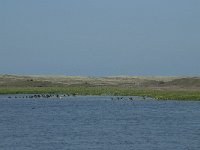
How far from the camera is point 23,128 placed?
1820 inches

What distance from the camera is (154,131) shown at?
144 ft

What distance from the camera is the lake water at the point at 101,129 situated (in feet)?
120

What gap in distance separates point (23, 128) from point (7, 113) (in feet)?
55.4

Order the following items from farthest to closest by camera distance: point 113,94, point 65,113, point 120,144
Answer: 1. point 113,94
2. point 65,113
3. point 120,144

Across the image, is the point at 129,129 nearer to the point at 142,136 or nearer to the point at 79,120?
the point at 142,136

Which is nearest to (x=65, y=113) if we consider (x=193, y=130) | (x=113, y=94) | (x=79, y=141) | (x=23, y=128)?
(x=23, y=128)

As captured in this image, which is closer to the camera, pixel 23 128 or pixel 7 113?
pixel 23 128

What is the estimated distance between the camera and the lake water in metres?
36.5

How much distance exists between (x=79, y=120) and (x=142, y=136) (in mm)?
13273

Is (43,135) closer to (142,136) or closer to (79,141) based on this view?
(79,141)

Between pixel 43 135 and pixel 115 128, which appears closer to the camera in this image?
pixel 43 135

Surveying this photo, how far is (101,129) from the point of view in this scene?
1780 inches

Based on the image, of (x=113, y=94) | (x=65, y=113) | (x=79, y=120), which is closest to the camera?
(x=79, y=120)

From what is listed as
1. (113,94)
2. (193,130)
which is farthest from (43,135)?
(113,94)
